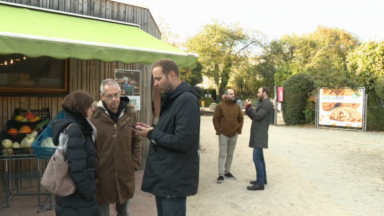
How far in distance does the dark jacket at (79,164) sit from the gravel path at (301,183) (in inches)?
86.6

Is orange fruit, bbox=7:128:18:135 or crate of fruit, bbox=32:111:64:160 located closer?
crate of fruit, bbox=32:111:64:160

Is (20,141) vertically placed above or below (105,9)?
below

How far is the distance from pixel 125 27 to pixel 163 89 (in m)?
3.94

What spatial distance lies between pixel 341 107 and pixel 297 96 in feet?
7.80

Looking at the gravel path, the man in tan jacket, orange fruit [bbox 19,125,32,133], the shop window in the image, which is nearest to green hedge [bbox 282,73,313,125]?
the gravel path

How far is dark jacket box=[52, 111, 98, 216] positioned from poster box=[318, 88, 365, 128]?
46.9 feet

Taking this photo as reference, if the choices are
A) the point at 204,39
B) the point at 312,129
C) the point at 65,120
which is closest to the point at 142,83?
the point at 65,120

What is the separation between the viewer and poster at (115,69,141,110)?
6258 mm

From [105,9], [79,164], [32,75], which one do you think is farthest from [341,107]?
[79,164]

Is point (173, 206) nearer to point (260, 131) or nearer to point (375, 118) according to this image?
point (260, 131)

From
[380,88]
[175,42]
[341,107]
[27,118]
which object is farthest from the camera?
[175,42]

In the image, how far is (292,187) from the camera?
586cm

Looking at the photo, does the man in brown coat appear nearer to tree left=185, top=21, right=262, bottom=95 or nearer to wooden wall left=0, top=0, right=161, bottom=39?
wooden wall left=0, top=0, right=161, bottom=39

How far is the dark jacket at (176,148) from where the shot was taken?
2.24 m
